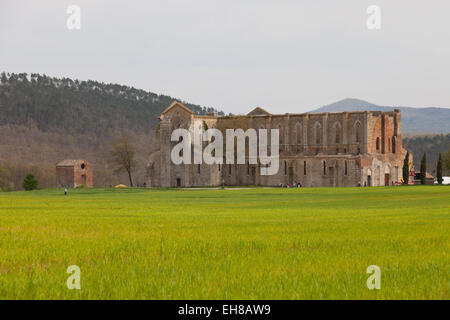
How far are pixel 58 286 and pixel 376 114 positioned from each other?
359 ft

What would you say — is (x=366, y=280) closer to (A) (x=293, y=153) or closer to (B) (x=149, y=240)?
(B) (x=149, y=240)

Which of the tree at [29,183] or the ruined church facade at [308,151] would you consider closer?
the tree at [29,183]

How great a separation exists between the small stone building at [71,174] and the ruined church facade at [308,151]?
35.9 feet

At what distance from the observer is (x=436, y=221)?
1104 inches

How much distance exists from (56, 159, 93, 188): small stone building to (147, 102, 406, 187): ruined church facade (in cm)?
1094

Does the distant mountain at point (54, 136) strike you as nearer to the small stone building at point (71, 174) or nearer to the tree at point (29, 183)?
the small stone building at point (71, 174)

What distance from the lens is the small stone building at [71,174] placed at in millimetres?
118125

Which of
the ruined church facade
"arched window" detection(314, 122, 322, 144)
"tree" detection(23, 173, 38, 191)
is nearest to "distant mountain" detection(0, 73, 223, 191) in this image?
the ruined church facade

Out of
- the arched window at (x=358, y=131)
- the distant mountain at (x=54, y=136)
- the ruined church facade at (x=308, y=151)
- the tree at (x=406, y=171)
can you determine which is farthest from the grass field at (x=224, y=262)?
the distant mountain at (x=54, y=136)

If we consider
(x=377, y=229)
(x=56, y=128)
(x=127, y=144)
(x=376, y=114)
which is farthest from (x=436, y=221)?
(x=56, y=128)

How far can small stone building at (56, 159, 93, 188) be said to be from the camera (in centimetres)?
11812

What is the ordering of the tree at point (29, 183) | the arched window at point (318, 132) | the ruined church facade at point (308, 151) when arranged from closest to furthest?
the tree at point (29, 183), the ruined church facade at point (308, 151), the arched window at point (318, 132)

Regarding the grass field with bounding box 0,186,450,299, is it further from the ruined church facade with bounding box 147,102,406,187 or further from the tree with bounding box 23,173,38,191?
the ruined church facade with bounding box 147,102,406,187
